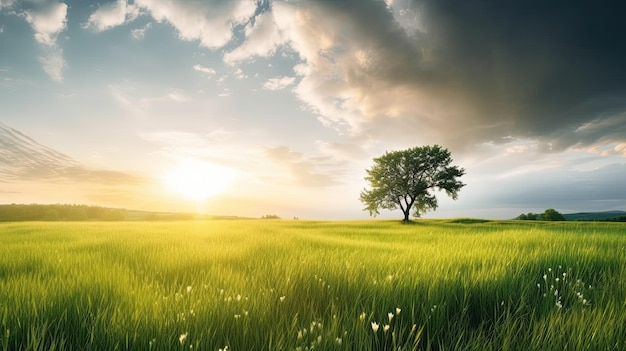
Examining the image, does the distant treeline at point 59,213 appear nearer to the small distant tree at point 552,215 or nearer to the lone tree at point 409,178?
the lone tree at point 409,178

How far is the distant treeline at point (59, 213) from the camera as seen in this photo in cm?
9775

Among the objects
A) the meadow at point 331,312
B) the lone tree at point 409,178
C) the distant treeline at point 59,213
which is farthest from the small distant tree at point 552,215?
the distant treeline at point 59,213

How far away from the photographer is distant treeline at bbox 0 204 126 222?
97750 millimetres

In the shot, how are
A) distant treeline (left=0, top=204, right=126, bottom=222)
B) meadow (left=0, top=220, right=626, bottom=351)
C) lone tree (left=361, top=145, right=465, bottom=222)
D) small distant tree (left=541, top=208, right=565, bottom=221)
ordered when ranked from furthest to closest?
distant treeline (left=0, top=204, right=126, bottom=222)
small distant tree (left=541, top=208, right=565, bottom=221)
lone tree (left=361, top=145, right=465, bottom=222)
meadow (left=0, top=220, right=626, bottom=351)

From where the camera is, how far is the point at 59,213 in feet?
329

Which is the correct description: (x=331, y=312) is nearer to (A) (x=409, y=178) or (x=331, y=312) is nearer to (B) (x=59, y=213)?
(A) (x=409, y=178)

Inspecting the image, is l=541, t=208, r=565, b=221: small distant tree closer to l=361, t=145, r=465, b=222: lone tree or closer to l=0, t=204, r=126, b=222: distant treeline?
l=361, t=145, r=465, b=222: lone tree

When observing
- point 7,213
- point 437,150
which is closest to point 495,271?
point 437,150

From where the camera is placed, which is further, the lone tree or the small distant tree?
the small distant tree

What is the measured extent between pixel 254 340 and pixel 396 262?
4024 millimetres

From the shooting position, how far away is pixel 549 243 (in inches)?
324

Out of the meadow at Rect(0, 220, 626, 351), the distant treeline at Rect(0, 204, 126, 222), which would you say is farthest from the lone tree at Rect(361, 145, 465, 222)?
the distant treeline at Rect(0, 204, 126, 222)

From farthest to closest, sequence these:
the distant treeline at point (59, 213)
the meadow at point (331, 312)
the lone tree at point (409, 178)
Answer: the distant treeline at point (59, 213), the lone tree at point (409, 178), the meadow at point (331, 312)

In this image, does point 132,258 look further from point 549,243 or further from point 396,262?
point 549,243
